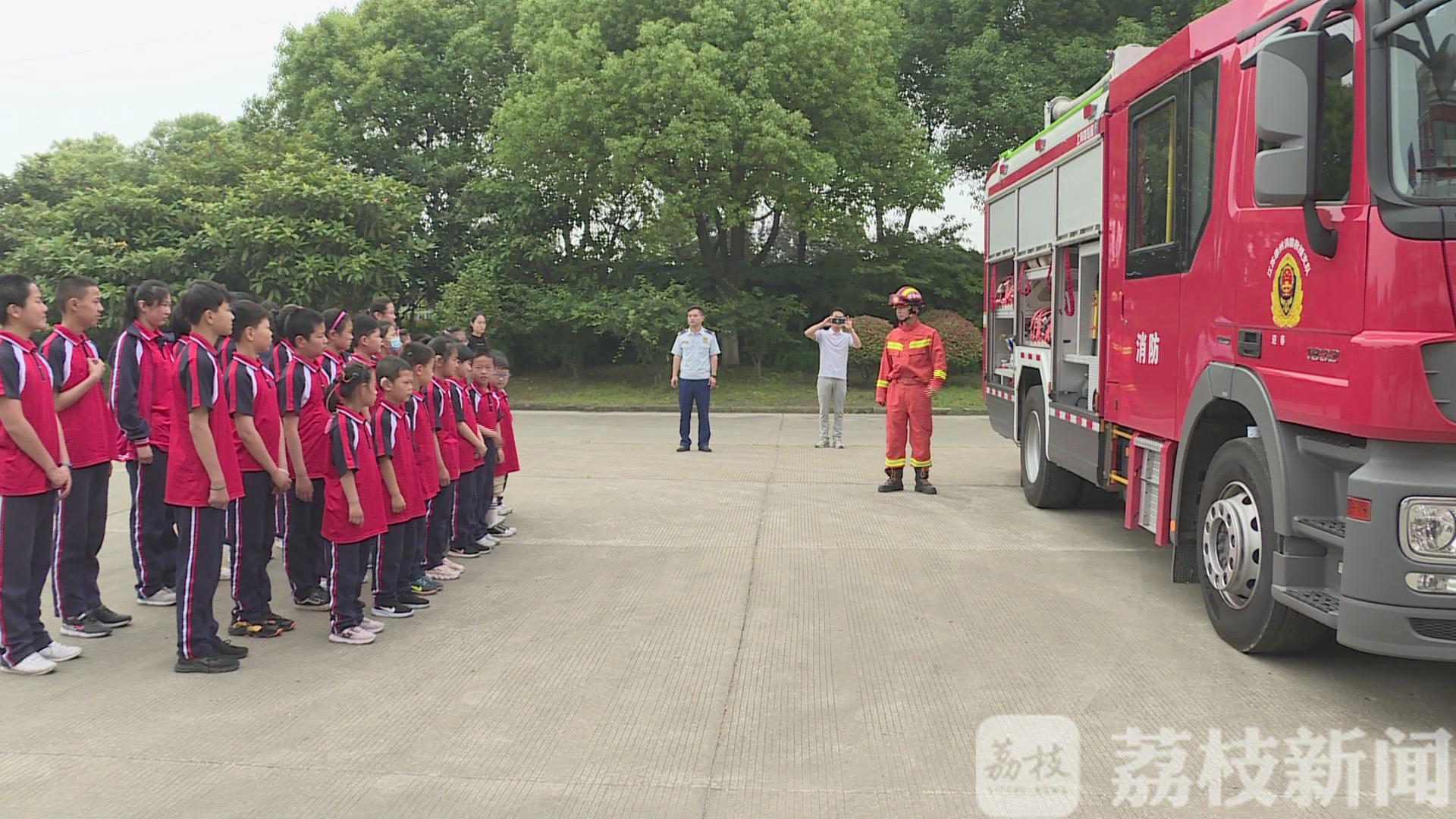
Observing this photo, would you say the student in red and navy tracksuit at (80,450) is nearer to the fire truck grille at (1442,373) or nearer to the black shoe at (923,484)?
the fire truck grille at (1442,373)

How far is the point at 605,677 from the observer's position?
494cm

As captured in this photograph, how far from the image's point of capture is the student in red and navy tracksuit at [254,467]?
17.0 feet

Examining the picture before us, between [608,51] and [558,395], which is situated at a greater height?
[608,51]

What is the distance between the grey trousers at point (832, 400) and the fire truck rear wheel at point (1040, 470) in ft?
13.4

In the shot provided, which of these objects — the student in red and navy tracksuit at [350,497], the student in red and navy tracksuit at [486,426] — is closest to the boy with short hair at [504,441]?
the student in red and navy tracksuit at [486,426]

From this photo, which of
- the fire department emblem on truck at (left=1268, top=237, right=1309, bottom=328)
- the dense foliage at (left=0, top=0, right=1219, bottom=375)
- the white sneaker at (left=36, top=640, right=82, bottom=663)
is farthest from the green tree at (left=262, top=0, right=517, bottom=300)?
the fire department emblem on truck at (left=1268, top=237, right=1309, bottom=328)

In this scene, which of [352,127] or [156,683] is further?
[352,127]

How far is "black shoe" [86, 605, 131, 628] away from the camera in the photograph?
18.8 ft

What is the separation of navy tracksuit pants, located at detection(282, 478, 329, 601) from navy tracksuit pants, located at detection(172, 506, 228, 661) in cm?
108

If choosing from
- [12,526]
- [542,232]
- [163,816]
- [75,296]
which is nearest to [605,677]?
[163,816]

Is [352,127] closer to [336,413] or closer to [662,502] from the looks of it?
[662,502]

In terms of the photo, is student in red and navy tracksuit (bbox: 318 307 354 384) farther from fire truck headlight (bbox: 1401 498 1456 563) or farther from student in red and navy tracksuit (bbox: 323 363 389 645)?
fire truck headlight (bbox: 1401 498 1456 563)

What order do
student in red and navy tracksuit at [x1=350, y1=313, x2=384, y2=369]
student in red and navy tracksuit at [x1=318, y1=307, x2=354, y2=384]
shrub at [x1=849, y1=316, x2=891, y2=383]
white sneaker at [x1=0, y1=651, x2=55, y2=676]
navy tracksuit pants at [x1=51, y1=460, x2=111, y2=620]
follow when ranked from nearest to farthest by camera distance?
white sneaker at [x1=0, y1=651, x2=55, y2=676] → navy tracksuit pants at [x1=51, y1=460, x2=111, y2=620] → student in red and navy tracksuit at [x1=318, y1=307, x2=354, y2=384] → student in red and navy tracksuit at [x1=350, y1=313, x2=384, y2=369] → shrub at [x1=849, y1=316, x2=891, y2=383]

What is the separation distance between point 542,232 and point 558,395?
4.33 metres
